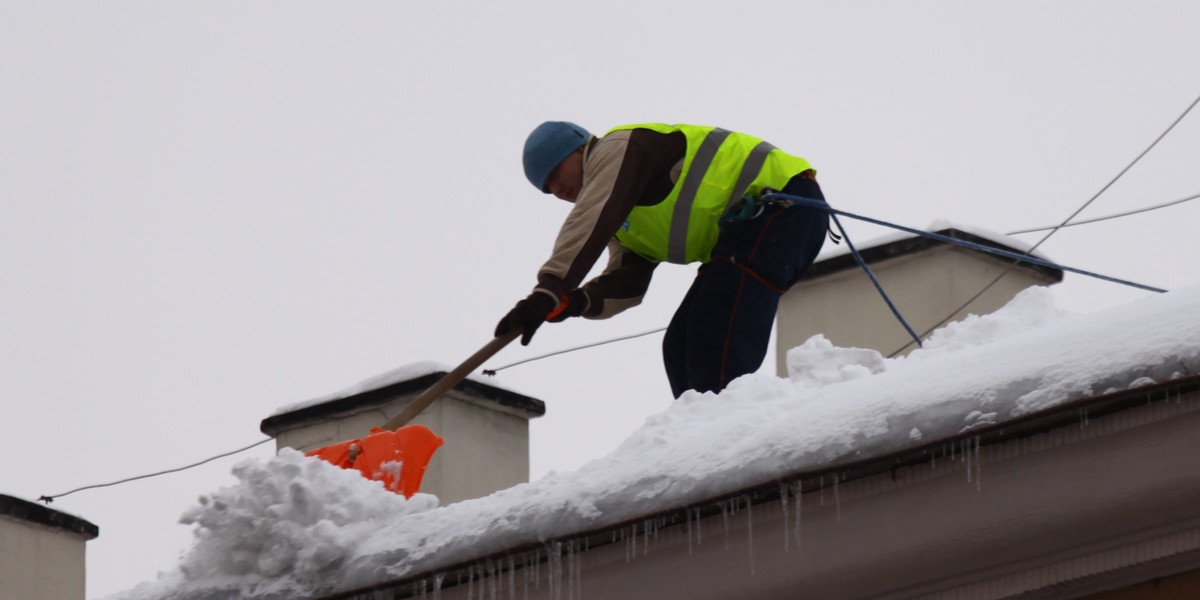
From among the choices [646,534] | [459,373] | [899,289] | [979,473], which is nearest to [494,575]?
[646,534]

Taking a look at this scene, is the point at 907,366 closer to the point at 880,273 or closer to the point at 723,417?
the point at 723,417

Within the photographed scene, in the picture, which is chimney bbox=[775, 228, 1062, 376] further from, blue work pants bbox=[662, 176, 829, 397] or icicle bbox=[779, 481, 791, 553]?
icicle bbox=[779, 481, 791, 553]

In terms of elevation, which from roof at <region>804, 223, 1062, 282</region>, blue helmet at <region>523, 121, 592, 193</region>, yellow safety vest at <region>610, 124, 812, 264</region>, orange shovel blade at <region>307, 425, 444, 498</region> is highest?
roof at <region>804, 223, 1062, 282</region>

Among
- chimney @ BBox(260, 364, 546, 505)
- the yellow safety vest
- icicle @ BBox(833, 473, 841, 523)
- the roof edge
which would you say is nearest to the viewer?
the roof edge

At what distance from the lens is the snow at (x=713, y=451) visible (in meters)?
3.27

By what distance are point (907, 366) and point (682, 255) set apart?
1.59m

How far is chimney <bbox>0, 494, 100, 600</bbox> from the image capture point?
7.39 meters

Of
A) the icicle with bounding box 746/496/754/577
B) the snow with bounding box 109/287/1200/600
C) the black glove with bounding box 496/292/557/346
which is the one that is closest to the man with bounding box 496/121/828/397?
the black glove with bounding box 496/292/557/346

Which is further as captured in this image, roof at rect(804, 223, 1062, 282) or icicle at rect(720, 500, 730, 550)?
roof at rect(804, 223, 1062, 282)

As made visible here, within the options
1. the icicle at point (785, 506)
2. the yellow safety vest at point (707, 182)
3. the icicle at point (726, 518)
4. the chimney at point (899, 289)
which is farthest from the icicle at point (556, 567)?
the chimney at point (899, 289)

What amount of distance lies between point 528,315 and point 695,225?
503 mm

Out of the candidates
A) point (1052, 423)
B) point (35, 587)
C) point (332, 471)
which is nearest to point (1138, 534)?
point (1052, 423)

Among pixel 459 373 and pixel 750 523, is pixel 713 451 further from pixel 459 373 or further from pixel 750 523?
pixel 459 373

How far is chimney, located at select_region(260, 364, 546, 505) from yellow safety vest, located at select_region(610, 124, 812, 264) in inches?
56.6
